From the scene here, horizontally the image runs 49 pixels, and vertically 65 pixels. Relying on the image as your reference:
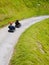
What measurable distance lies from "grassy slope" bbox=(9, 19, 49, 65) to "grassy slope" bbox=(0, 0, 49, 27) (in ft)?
25.7

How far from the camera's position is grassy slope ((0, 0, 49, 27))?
183 ft

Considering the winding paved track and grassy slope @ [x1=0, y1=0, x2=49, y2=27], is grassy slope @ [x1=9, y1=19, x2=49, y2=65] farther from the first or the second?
grassy slope @ [x1=0, y1=0, x2=49, y2=27]

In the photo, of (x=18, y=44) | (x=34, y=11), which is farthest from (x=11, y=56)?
(x=34, y=11)

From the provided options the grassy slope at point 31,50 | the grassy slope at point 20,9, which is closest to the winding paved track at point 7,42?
the grassy slope at point 31,50

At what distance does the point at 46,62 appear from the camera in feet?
110

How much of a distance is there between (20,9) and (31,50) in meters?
34.6

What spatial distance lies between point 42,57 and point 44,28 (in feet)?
59.4

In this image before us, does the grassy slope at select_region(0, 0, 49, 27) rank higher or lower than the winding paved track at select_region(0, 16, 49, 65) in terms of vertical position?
lower

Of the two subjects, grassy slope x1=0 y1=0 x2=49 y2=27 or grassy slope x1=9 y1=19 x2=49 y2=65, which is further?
grassy slope x1=0 y1=0 x2=49 y2=27

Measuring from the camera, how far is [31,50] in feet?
108

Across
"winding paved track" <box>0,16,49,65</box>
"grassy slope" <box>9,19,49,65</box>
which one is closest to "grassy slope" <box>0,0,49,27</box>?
"winding paved track" <box>0,16,49,65</box>

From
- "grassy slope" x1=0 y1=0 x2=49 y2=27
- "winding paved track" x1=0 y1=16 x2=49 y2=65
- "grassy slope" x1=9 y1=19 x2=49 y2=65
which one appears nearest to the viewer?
"grassy slope" x1=9 y1=19 x2=49 y2=65

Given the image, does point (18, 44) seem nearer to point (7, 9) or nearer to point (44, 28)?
point (44, 28)

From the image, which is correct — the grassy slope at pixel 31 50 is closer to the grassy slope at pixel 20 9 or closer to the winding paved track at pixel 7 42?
the winding paved track at pixel 7 42
